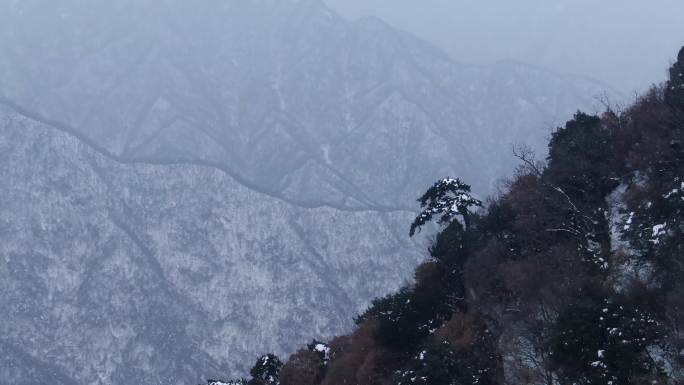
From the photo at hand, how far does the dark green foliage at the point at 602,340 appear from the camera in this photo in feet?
65.0

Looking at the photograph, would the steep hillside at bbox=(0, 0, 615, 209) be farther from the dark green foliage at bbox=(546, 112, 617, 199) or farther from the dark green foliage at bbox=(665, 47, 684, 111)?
the dark green foliage at bbox=(665, 47, 684, 111)

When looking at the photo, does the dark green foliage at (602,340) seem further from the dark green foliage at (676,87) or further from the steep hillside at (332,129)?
the steep hillside at (332,129)

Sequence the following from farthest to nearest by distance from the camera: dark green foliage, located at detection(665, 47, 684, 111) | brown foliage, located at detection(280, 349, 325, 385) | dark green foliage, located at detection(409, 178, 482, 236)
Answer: brown foliage, located at detection(280, 349, 325, 385), dark green foliage, located at detection(409, 178, 482, 236), dark green foliage, located at detection(665, 47, 684, 111)

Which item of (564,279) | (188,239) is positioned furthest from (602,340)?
(188,239)

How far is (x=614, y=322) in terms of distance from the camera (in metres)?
20.6

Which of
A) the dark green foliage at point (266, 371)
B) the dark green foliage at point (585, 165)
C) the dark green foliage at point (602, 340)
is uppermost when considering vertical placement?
the dark green foliage at point (585, 165)

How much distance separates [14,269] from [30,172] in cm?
2241

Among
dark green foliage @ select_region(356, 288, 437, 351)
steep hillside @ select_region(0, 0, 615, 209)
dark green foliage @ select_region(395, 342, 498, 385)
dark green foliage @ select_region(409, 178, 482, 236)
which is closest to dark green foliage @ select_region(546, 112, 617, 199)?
dark green foliage @ select_region(409, 178, 482, 236)

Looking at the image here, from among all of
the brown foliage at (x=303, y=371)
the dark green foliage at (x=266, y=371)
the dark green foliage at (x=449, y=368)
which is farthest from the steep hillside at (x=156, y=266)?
the dark green foliage at (x=449, y=368)

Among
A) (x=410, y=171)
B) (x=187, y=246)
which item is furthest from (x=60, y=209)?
(x=410, y=171)

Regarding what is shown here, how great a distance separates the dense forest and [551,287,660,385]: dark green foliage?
0.12 feet

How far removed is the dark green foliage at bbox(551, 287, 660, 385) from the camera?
19812 millimetres

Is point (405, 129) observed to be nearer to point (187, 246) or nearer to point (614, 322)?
point (187, 246)

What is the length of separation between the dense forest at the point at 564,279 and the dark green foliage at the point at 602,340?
4 cm
